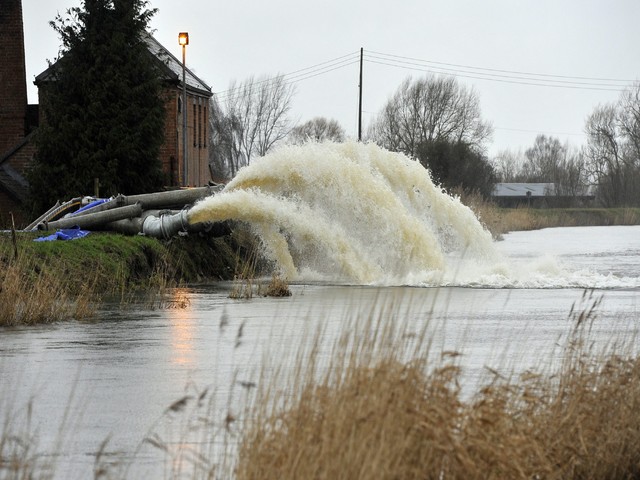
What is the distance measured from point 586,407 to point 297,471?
2.65 meters

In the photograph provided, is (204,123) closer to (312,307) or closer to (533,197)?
(312,307)

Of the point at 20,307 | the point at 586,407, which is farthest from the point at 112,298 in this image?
the point at 586,407

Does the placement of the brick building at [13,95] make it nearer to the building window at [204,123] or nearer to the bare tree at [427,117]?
the building window at [204,123]

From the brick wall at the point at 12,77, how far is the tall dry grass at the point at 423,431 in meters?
49.5

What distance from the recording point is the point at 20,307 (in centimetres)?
2102

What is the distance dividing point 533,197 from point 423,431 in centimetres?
15288

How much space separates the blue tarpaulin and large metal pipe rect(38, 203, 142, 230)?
22.5 inches

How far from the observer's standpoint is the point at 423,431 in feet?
24.6

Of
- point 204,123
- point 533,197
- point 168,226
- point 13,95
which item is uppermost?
point 13,95

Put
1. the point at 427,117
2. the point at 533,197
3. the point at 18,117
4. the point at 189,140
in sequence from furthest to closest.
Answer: the point at 533,197 < the point at 427,117 < the point at 189,140 < the point at 18,117

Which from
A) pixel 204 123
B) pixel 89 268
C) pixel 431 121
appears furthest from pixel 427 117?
pixel 89 268

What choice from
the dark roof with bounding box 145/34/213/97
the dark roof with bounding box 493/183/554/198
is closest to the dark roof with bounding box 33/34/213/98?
the dark roof with bounding box 145/34/213/97

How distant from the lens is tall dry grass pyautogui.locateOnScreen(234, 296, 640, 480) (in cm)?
719

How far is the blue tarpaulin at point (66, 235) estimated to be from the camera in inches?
1169
